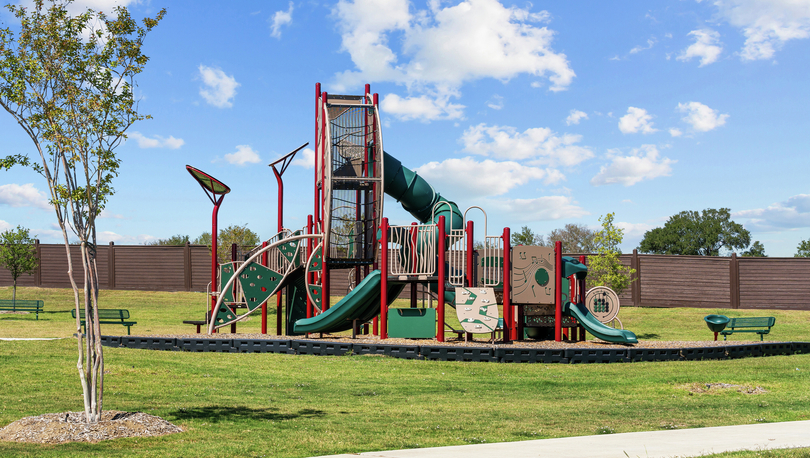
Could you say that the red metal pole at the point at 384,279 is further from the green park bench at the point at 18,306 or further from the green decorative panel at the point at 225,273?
the green park bench at the point at 18,306

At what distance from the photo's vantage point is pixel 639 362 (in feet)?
47.0

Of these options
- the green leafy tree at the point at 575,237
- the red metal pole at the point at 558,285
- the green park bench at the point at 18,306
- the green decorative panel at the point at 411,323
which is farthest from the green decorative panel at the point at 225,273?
the green leafy tree at the point at 575,237

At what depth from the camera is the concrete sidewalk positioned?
5.64 meters

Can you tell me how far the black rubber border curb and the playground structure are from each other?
94cm

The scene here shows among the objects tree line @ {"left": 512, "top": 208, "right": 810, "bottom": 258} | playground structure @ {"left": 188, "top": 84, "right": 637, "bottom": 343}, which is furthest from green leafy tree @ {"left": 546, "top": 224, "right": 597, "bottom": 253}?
→ playground structure @ {"left": 188, "top": 84, "right": 637, "bottom": 343}

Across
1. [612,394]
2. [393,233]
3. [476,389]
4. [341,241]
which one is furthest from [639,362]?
[341,241]

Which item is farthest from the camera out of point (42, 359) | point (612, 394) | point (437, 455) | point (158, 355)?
point (158, 355)

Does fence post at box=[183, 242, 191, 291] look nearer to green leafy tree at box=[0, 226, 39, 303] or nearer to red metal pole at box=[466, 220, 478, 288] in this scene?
green leafy tree at box=[0, 226, 39, 303]

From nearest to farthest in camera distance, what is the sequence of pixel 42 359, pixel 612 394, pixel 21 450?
pixel 21 450
pixel 612 394
pixel 42 359

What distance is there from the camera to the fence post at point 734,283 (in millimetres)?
30875

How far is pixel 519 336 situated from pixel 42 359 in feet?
34.7

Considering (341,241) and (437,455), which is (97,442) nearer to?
(437,455)

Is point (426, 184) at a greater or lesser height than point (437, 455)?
greater

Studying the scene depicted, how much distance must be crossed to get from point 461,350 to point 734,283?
21925mm
